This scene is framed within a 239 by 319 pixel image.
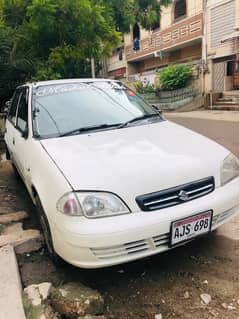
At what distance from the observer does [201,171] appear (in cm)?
230

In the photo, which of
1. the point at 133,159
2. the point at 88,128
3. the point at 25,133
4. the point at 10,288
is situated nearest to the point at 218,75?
the point at 88,128

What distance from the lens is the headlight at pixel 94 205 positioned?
79.7 inches

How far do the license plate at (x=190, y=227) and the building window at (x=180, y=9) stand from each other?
1971 centimetres

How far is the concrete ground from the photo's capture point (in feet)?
6.76

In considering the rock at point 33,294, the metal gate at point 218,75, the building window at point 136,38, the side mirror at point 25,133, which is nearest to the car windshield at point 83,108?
the side mirror at point 25,133

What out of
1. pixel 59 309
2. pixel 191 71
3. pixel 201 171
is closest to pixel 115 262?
pixel 59 309

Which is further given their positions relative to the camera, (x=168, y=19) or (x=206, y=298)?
(x=168, y=19)

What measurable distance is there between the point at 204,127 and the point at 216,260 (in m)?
7.36

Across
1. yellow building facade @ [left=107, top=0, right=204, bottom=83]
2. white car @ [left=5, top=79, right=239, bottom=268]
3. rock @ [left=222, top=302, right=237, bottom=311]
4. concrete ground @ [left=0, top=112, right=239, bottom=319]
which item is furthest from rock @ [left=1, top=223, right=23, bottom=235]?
yellow building facade @ [left=107, top=0, right=204, bottom=83]

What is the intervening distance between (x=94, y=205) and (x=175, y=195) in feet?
1.93

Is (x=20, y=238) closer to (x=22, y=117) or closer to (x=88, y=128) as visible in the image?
(x=88, y=128)

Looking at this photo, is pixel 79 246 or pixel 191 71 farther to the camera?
pixel 191 71

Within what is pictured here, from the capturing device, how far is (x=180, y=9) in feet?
64.2

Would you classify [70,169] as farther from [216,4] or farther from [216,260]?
[216,4]
